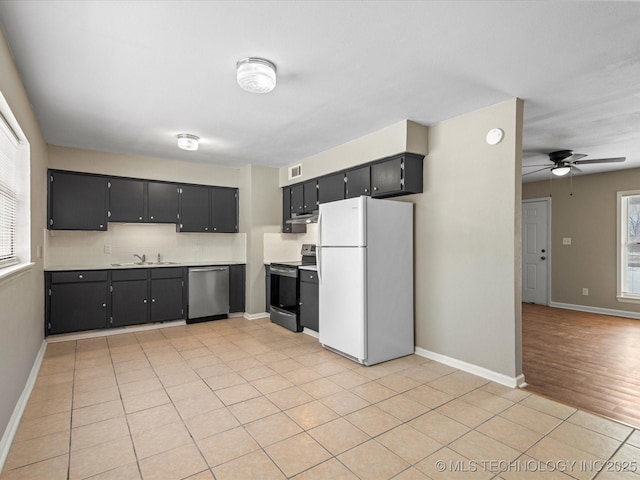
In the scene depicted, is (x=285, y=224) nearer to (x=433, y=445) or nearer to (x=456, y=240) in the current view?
(x=456, y=240)

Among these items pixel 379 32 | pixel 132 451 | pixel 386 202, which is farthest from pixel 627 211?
pixel 132 451

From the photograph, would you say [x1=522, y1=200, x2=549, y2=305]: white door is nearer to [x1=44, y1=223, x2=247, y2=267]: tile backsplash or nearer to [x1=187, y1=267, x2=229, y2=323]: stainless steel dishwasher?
[x1=44, y1=223, x2=247, y2=267]: tile backsplash

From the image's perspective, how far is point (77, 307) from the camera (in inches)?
171

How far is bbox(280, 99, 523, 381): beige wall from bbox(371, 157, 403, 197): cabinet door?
135 millimetres

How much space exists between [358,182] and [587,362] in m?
3.14

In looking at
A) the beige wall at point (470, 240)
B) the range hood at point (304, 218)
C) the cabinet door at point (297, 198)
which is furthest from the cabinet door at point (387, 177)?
the cabinet door at point (297, 198)

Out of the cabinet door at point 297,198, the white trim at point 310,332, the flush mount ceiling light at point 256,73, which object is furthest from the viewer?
the cabinet door at point 297,198

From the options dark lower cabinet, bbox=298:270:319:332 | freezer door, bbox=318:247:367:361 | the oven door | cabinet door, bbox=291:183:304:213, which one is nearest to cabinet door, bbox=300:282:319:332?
dark lower cabinet, bbox=298:270:319:332

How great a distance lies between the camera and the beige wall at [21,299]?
2121mm

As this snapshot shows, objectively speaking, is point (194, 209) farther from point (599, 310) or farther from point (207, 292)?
point (599, 310)

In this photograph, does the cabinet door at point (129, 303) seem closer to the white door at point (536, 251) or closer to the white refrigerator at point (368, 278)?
the white refrigerator at point (368, 278)

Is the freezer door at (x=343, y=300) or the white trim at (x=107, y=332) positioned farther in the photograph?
the white trim at (x=107, y=332)

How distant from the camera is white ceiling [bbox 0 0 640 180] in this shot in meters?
1.89

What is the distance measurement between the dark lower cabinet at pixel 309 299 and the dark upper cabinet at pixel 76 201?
2.83m
